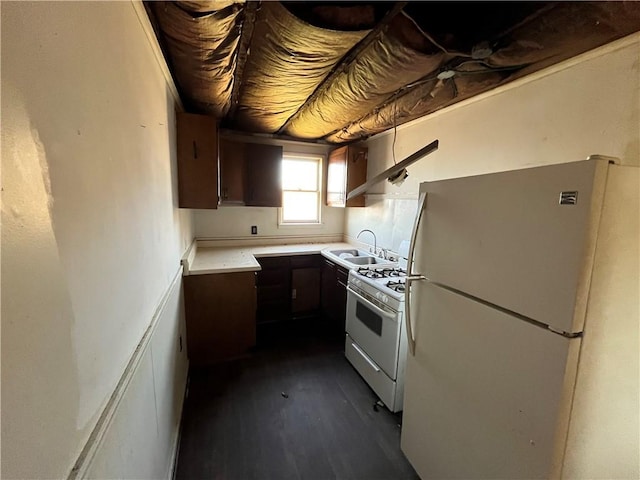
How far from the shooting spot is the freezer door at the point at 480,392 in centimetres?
92

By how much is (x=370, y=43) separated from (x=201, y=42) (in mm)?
789

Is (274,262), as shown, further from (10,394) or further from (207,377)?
(10,394)

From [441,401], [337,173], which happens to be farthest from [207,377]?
[337,173]

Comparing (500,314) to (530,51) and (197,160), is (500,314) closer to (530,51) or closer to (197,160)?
(530,51)

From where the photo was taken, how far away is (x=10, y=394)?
1.33 feet

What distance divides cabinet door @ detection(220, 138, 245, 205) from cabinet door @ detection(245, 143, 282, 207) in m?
0.07

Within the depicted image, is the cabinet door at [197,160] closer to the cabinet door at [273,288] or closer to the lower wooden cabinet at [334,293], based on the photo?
the cabinet door at [273,288]

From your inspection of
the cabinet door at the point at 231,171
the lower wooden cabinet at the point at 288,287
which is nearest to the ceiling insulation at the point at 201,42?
the cabinet door at the point at 231,171

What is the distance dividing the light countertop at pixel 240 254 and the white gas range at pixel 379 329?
3.21 ft

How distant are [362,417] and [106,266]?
195cm

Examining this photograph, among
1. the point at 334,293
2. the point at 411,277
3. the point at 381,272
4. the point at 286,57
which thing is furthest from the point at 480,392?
the point at 334,293

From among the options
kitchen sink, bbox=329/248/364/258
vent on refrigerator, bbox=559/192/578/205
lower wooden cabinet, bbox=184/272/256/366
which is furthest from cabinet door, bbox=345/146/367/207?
vent on refrigerator, bbox=559/192/578/205

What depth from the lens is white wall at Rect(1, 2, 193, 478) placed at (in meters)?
0.43

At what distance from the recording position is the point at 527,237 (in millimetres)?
950
